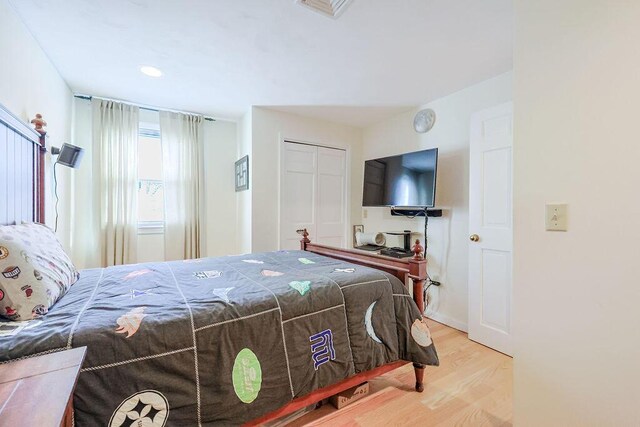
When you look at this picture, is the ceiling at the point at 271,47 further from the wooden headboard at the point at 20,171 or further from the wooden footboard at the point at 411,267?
the wooden footboard at the point at 411,267

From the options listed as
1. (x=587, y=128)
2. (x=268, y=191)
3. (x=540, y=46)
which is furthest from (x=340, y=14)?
(x=268, y=191)

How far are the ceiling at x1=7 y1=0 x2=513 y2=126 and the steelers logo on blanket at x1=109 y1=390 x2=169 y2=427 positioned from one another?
200 centimetres

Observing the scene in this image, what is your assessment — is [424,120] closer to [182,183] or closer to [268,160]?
[268,160]

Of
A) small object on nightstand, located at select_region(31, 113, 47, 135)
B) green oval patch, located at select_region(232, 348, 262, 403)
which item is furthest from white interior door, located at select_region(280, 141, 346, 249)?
green oval patch, located at select_region(232, 348, 262, 403)

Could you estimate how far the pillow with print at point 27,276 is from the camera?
104cm

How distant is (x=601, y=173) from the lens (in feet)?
3.43

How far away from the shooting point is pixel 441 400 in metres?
1.71

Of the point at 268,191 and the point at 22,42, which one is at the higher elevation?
the point at 22,42

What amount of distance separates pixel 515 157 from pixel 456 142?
171 centimetres

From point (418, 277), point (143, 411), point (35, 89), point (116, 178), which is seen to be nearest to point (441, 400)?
point (418, 277)

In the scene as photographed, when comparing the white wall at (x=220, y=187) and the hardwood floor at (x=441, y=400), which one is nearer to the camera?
the hardwood floor at (x=441, y=400)

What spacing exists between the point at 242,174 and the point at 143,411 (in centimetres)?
282

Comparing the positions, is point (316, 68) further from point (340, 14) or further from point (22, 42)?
point (22, 42)

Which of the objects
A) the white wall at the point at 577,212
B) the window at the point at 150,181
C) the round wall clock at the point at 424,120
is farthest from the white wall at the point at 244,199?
the white wall at the point at 577,212
